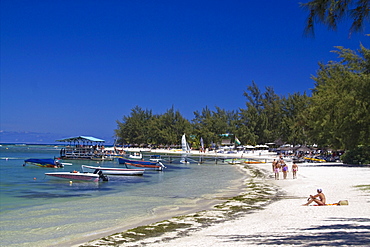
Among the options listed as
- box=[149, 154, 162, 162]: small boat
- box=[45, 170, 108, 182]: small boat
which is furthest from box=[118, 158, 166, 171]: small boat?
box=[45, 170, 108, 182]: small boat

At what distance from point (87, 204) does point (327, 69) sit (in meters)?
62.1

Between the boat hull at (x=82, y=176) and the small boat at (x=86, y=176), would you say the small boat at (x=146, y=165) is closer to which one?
the small boat at (x=86, y=176)

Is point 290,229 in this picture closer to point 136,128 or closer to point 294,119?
point 294,119

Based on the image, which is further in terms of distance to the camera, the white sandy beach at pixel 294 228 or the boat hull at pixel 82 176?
the boat hull at pixel 82 176

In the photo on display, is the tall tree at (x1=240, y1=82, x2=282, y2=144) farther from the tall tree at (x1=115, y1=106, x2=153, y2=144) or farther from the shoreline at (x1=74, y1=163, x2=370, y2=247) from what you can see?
the shoreline at (x1=74, y1=163, x2=370, y2=247)

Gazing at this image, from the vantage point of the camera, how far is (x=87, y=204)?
2017 cm

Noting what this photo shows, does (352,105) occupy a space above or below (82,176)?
above

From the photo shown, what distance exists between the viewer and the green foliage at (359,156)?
1729 inches

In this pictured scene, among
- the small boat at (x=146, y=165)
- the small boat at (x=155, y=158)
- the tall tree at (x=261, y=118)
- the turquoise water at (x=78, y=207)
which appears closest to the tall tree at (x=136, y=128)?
the tall tree at (x=261, y=118)

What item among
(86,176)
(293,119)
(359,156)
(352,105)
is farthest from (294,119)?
(86,176)

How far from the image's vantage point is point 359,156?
1767 inches

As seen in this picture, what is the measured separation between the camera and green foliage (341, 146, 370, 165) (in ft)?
144

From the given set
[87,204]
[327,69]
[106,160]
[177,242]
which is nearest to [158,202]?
[87,204]

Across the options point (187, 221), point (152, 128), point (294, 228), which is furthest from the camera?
point (152, 128)
